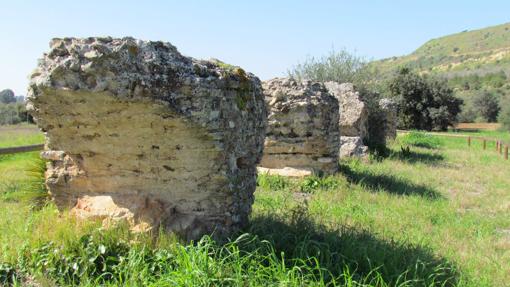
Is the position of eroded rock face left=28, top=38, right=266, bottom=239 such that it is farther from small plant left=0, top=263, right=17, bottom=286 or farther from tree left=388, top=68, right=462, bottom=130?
tree left=388, top=68, right=462, bottom=130

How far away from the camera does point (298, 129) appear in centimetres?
909

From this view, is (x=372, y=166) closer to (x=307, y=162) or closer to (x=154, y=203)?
(x=307, y=162)

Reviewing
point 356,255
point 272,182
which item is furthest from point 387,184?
point 356,255

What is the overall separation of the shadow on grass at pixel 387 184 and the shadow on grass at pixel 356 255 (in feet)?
12.5

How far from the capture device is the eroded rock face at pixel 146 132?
3793 millimetres

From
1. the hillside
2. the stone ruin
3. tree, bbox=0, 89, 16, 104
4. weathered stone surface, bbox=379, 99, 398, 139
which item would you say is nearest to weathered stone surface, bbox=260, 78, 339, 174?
the stone ruin

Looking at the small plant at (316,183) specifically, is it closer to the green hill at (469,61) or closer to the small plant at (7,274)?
the small plant at (7,274)

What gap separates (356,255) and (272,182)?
425 centimetres

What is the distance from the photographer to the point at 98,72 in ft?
12.2

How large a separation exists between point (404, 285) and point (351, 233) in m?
1.24

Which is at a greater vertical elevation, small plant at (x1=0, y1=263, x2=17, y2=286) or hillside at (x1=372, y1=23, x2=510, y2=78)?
hillside at (x1=372, y1=23, x2=510, y2=78)

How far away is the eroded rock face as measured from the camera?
12.4 ft

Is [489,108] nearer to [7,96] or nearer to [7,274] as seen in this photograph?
[7,274]

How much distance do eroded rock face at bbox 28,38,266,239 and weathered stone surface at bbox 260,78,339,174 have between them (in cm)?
403
